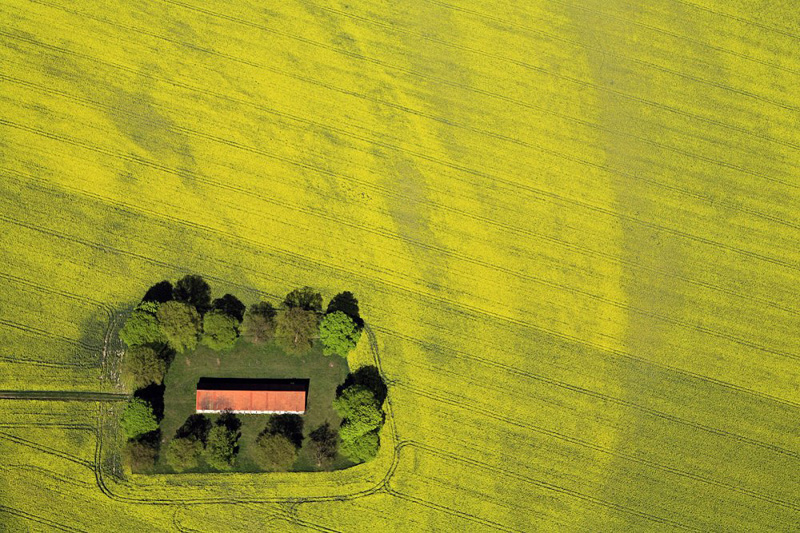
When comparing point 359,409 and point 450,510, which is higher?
point 359,409

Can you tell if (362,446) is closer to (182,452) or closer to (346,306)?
(346,306)

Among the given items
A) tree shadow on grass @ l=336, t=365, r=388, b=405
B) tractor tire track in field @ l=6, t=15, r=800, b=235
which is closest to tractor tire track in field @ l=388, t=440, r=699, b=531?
tree shadow on grass @ l=336, t=365, r=388, b=405

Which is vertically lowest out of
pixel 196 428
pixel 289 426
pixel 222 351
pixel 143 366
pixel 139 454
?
pixel 139 454

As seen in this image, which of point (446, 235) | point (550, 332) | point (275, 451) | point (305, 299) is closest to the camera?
point (275, 451)

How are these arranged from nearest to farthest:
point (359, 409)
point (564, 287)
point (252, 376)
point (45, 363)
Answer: point (359, 409), point (45, 363), point (252, 376), point (564, 287)

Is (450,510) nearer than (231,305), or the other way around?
(450,510)

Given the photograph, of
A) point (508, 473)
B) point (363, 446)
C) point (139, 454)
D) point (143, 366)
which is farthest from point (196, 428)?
point (508, 473)

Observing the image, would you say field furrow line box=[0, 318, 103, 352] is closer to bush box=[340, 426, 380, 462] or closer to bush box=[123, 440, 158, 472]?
bush box=[123, 440, 158, 472]

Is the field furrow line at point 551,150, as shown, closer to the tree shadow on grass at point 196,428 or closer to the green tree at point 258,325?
the green tree at point 258,325
